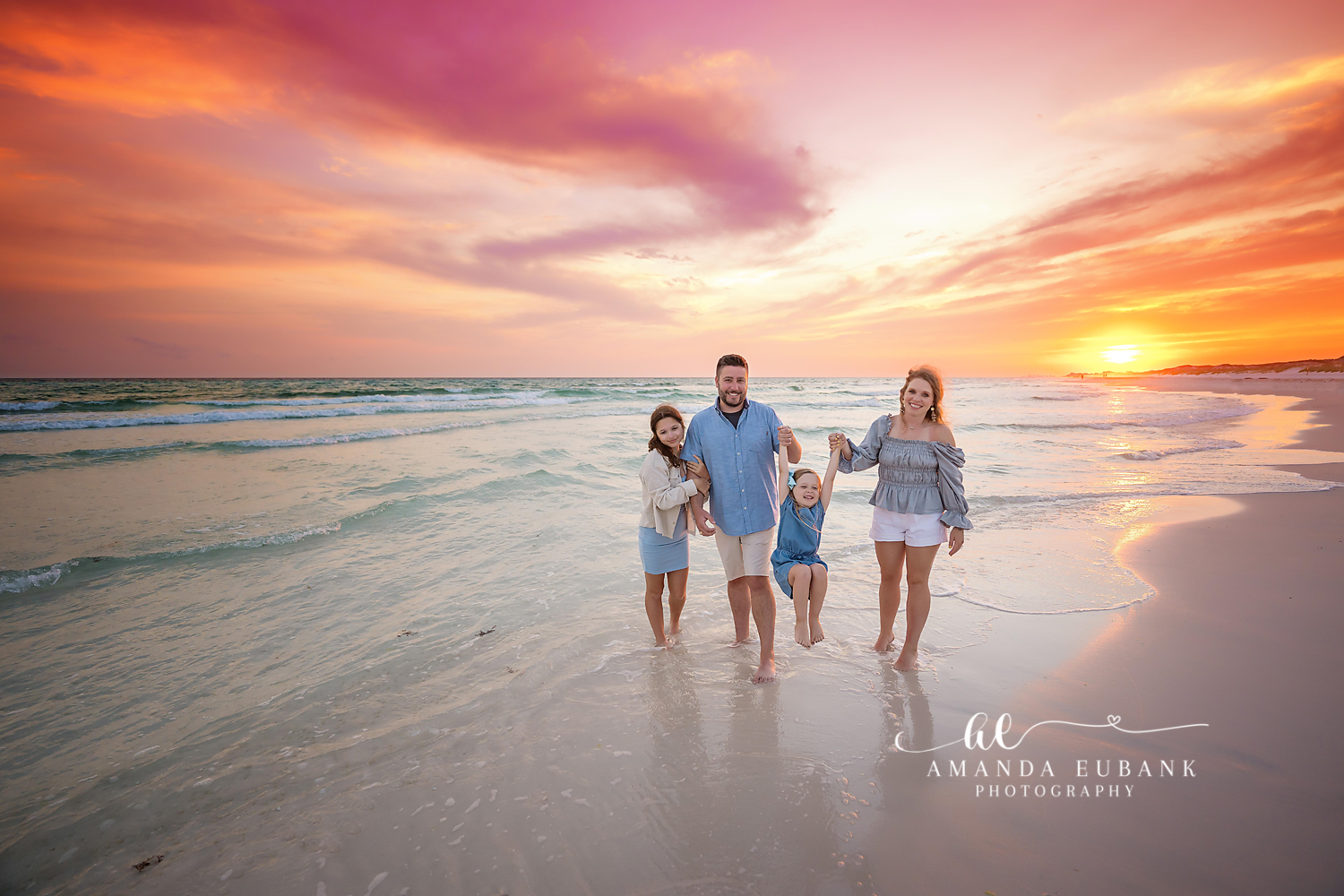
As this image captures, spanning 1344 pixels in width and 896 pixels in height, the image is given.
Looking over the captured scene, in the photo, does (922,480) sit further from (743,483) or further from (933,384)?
(743,483)

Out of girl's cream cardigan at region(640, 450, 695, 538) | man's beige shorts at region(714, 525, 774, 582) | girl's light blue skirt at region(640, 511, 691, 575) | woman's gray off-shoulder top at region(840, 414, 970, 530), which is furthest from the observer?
girl's light blue skirt at region(640, 511, 691, 575)

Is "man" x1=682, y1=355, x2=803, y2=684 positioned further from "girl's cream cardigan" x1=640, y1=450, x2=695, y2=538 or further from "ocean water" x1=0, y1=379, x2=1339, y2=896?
"ocean water" x1=0, y1=379, x2=1339, y2=896

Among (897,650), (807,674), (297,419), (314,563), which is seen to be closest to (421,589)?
(314,563)

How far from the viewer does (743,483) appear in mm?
4344

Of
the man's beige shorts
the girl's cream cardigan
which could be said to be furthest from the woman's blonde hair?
the girl's cream cardigan

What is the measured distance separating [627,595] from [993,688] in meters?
3.68

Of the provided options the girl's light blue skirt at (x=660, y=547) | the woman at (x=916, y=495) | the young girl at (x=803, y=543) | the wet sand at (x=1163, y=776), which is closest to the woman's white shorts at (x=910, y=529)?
the woman at (x=916, y=495)

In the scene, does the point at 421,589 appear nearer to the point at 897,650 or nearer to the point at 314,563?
the point at 314,563

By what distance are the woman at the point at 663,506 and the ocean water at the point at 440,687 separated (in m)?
0.68

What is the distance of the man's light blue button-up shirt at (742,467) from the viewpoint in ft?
14.2

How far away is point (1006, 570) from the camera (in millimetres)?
6363

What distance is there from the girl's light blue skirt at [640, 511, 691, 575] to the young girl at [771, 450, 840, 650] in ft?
2.77

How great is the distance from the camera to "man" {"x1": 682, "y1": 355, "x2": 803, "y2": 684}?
4.29 meters

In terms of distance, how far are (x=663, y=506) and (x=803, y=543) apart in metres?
1.39
